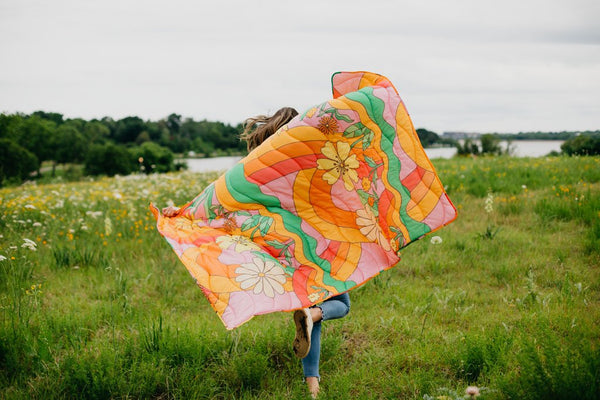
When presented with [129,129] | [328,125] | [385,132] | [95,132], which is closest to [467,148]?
[385,132]

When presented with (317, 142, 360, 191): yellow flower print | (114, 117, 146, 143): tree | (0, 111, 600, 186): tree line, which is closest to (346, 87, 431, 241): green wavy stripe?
(317, 142, 360, 191): yellow flower print

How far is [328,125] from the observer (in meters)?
2.84

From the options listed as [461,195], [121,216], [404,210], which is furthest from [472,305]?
[121,216]

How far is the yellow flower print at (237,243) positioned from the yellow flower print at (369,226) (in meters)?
0.73

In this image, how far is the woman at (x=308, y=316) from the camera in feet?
8.34

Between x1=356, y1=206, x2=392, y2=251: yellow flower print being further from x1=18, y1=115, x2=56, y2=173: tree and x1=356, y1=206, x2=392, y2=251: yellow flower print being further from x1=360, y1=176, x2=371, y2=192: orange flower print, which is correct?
x1=18, y1=115, x2=56, y2=173: tree

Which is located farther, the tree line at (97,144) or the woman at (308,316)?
the tree line at (97,144)

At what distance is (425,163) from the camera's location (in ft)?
9.42

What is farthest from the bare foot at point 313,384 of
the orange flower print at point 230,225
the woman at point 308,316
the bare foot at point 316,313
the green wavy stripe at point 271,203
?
the orange flower print at point 230,225

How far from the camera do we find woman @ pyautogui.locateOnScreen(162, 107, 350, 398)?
100 inches

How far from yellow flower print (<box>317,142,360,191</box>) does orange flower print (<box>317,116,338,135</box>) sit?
0.09m

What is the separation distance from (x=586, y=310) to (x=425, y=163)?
2.05 metres

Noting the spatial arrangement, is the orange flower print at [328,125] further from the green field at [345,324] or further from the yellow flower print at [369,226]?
the green field at [345,324]

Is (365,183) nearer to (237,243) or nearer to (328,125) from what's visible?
(328,125)
